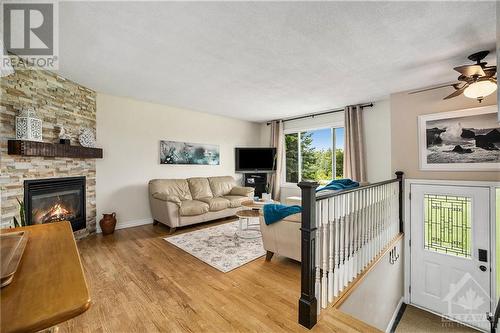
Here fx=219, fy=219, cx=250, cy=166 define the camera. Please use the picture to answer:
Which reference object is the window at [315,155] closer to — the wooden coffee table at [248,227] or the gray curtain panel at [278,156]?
the gray curtain panel at [278,156]

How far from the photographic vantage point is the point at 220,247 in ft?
10.7

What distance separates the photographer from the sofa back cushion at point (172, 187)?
4.40 meters

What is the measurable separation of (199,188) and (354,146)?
11.6 ft

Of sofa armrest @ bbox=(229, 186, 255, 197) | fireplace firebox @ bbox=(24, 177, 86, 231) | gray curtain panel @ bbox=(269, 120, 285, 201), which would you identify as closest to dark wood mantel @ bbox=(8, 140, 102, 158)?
fireplace firebox @ bbox=(24, 177, 86, 231)

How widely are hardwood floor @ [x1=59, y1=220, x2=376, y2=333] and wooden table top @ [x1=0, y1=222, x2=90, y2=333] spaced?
119 centimetres

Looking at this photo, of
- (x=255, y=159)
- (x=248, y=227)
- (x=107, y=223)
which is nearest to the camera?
(x=107, y=223)

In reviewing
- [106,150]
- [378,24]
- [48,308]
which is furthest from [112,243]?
[378,24]

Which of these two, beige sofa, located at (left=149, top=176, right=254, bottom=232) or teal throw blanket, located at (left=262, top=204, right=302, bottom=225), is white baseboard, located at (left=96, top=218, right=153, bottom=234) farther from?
teal throw blanket, located at (left=262, top=204, right=302, bottom=225)

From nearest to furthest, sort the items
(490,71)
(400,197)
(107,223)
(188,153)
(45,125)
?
(490,71) < (45,125) < (400,197) < (107,223) < (188,153)

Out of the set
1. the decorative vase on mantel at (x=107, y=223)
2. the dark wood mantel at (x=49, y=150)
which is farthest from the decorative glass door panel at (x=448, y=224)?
the dark wood mantel at (x=49, y=150)

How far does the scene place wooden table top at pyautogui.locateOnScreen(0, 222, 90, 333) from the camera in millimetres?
530

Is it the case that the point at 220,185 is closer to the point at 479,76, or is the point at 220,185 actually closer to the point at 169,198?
the point at 169,198

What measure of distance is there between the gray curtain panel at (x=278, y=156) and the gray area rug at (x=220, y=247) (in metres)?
2.40

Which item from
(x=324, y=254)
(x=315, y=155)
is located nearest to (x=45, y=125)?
(x=324, y=254)
